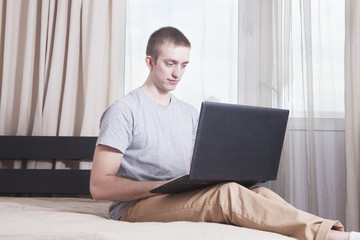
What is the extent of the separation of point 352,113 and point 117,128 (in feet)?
5.16

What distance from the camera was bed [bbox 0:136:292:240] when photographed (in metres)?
1.04

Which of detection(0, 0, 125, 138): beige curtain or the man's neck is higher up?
detection(0, 0, 125, 138): beige curtain

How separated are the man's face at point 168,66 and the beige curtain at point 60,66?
0.96m

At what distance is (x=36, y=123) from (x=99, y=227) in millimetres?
1512

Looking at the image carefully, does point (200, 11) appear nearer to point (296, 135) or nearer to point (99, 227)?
point (296, 135)

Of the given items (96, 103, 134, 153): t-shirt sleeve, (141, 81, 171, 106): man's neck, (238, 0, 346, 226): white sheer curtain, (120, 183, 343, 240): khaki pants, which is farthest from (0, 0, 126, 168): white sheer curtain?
(120, 183, 343, 240): khaki pants

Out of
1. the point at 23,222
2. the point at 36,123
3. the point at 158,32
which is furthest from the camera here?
the point at 36,123

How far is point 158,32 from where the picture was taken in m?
1.63

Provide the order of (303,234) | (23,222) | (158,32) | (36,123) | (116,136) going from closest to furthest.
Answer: (303,234)
(23,222)
(116,136)
(158,32)
(36,123)

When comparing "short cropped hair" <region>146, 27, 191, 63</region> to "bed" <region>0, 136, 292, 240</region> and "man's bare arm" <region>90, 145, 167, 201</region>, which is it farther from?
"bed" <region>0, 136, 292, 240</region>

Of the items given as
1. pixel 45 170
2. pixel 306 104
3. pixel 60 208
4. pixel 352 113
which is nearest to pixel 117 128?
pixel 60 208

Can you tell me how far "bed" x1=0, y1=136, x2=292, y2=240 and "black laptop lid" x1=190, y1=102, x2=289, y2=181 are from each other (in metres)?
0.16

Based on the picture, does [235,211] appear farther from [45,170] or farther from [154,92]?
[45,170]

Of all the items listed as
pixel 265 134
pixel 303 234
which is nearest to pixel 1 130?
pixel 265 134
